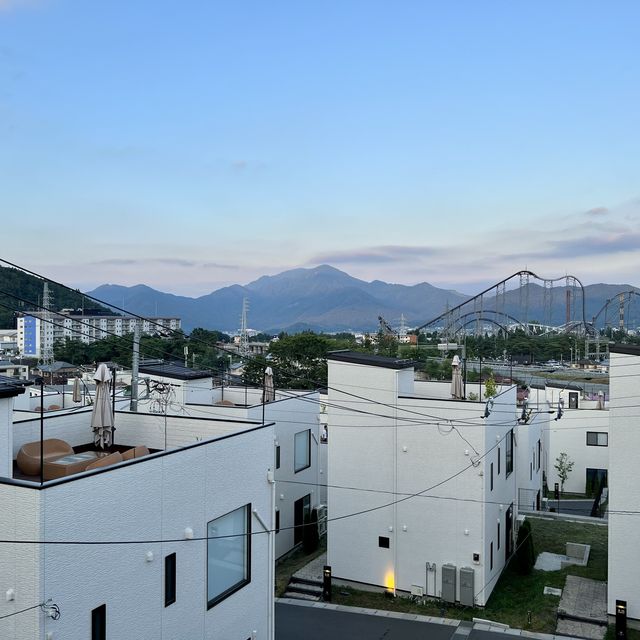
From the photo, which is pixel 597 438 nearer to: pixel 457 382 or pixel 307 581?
pixel 457 382

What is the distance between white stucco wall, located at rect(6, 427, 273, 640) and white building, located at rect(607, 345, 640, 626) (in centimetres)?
872

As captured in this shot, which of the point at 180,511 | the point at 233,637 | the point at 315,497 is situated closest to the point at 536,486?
the point at 315,497

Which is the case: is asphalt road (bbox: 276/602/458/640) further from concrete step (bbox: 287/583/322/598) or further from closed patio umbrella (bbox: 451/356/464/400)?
closed patio umbrella (bbox: 451/356/464/400)

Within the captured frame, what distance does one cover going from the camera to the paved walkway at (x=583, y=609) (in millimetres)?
14117

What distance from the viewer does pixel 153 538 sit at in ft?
25.8

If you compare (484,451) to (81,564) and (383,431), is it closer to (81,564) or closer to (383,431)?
(383,431)

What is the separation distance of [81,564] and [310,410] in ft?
46.7

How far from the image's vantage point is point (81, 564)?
6742 millimetres

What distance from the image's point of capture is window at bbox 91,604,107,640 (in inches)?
274

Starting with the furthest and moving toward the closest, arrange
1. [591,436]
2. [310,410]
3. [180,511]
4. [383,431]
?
1. [591,436]
2. [310,410]
3. [383,431]
4. [180,511]

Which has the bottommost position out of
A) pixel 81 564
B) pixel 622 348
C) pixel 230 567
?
pixel 230 567

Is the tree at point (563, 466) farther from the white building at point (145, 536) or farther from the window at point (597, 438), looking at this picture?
the white building at point (145, 536)

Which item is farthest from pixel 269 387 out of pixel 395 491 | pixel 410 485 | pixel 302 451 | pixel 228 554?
pixel 228 554

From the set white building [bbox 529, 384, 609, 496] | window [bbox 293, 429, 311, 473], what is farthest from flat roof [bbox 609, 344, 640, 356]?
white building [bbox 529, 384, 609, 496]
